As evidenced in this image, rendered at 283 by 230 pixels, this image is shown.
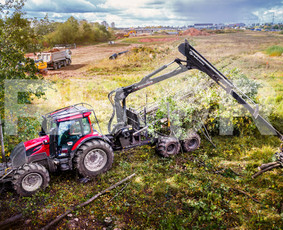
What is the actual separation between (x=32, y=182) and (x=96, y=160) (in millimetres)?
1761

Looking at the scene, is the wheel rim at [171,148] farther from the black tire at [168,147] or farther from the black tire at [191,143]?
the black tire at [191,143]

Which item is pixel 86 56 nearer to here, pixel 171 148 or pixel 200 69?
pixel 171 148

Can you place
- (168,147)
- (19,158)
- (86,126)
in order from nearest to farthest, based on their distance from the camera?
(19,158)
(86,126)
(168,147)

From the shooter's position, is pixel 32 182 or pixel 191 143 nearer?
pixel 32 182

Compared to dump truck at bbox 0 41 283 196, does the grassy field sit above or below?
below

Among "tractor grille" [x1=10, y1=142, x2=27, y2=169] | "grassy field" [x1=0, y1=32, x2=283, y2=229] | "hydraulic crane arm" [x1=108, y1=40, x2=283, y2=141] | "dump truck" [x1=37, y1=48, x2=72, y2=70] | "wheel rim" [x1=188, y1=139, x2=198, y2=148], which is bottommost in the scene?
"grassy field" [x1=0, y1=32, x2=283, y2=229]

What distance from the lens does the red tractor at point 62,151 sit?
18.0 ft

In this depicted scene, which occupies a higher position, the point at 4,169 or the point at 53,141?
the point at 53,141

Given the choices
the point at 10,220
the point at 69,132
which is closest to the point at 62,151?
the point at 69,132

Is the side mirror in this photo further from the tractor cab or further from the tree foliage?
the tree foliage

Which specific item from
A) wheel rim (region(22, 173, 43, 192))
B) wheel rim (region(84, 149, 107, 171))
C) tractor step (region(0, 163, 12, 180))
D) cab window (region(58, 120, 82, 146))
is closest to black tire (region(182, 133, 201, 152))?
wheel rim (region(84, 149, 107, 171))

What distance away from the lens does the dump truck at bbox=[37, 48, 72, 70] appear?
1557 cm

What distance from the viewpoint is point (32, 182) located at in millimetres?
5426

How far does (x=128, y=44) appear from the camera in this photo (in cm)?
1698
